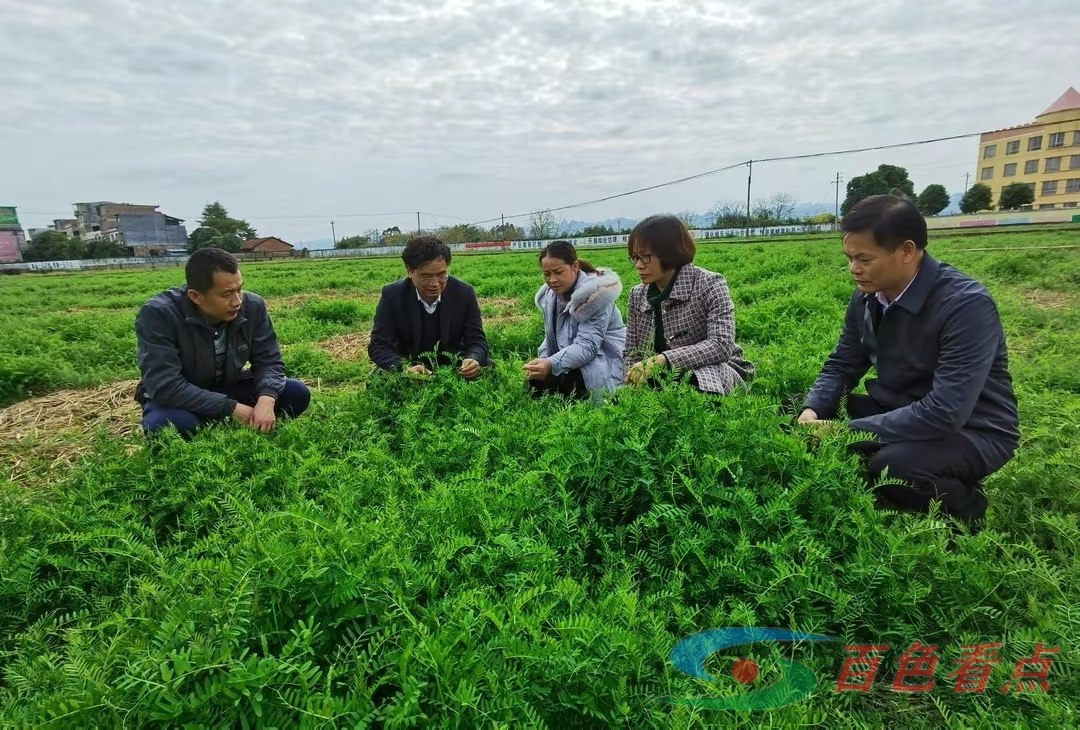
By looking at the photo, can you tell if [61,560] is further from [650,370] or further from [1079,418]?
[1079,418]

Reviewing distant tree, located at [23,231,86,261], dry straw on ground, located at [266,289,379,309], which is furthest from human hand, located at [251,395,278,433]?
distant tree, located at [23,231,86,261]

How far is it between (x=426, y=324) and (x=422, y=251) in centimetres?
68

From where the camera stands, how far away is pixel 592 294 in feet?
14.4

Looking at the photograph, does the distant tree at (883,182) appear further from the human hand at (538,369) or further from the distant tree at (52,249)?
the distant tree at (52,249)

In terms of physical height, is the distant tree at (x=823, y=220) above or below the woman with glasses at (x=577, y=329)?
above

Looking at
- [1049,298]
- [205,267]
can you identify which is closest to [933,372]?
[205,267]

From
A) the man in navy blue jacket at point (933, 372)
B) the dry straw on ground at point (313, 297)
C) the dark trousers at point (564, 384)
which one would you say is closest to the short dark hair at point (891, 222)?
the man in navy blue jacket at point (933, 372)

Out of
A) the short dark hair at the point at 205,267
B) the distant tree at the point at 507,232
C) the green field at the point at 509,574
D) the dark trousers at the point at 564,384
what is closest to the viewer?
the green field at the point at 509,574

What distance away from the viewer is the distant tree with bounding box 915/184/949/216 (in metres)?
59.1

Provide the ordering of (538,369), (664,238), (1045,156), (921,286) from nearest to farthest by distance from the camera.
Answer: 1. (921,286)
2. (664,238)
3. (538,369)
4. (1045,156)

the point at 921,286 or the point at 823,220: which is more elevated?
the point at 823,220

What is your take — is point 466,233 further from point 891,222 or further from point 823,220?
point 891,222

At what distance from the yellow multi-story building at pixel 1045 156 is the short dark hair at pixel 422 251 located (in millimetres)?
70764

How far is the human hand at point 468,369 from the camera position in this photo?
14.2 feet
